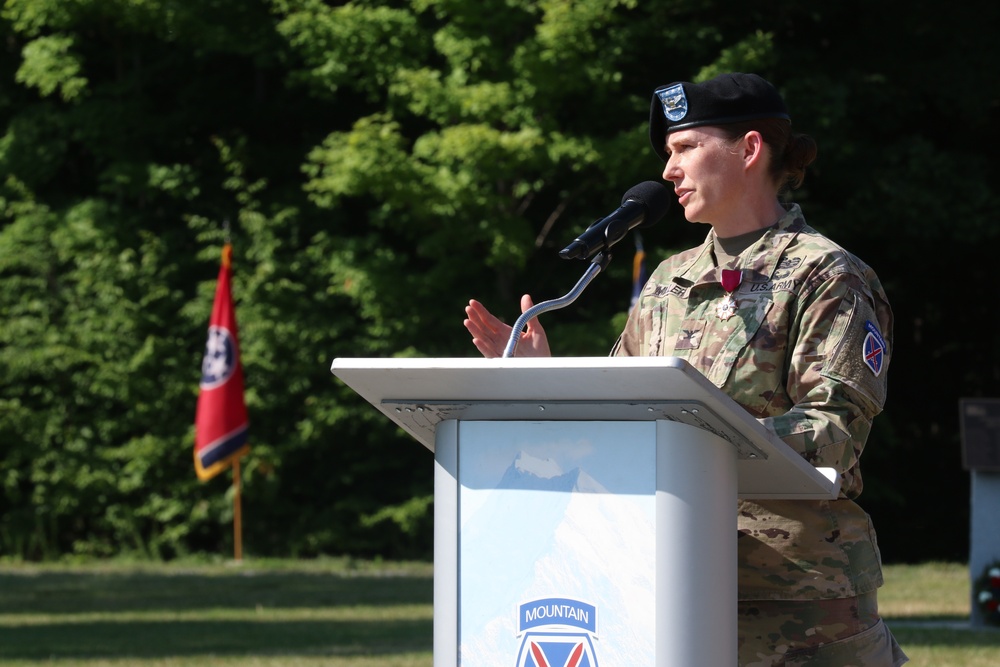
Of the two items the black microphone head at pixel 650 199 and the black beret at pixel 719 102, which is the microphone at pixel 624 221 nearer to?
the black microphone head at pixel 650 199

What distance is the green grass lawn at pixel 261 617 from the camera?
8.04m

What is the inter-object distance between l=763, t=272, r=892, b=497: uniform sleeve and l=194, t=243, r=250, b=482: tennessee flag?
44.8 ft

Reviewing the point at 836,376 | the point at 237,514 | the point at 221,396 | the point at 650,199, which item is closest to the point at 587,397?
the point at 836,376

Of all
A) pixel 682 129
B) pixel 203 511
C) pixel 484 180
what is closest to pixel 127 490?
pixel 203 511

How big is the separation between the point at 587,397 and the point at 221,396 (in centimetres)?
1403

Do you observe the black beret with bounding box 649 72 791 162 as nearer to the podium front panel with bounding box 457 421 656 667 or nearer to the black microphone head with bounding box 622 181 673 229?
the black microphone head with bounding box 622 181 673 229

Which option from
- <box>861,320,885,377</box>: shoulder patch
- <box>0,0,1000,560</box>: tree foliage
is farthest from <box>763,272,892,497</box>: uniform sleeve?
<box>0,0,1000,560</box>: tree foliage

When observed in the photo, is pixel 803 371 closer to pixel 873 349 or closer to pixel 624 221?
pixel 873 349

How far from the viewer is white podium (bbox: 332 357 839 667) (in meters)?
2.04

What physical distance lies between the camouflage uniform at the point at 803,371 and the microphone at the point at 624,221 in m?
0.16

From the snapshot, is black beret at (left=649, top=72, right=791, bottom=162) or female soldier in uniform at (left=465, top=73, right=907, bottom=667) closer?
female soldier in uniform at (left=465, top=73, right=907, bottom=667)

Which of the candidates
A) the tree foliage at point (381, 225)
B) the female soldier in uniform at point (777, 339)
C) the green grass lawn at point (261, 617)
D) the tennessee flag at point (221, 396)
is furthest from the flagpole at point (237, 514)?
the female soldier in uniform at point (777, 339)

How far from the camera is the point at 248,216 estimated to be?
1795cm

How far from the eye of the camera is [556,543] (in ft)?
6.98
